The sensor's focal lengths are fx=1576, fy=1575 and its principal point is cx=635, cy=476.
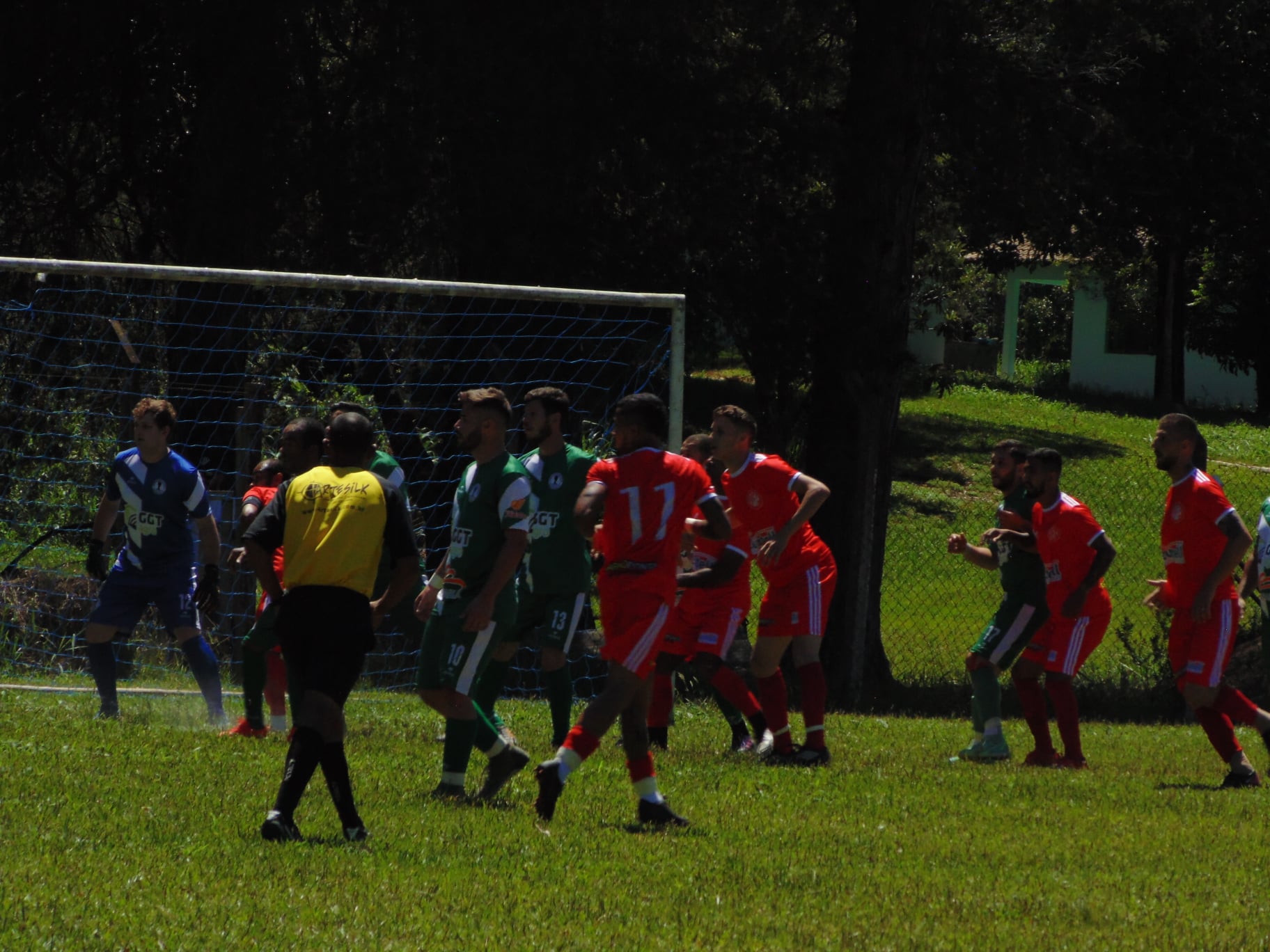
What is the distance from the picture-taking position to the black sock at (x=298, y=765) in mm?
5902

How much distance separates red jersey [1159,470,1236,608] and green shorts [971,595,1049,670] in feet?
3.09

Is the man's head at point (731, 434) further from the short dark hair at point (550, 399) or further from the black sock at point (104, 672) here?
the black sock at point (104, 672)

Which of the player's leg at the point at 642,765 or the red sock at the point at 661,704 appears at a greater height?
the player's leg at the point at 642,765

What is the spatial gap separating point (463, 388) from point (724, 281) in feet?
15.1

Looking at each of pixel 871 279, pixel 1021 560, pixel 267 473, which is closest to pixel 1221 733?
pixel 1021 560

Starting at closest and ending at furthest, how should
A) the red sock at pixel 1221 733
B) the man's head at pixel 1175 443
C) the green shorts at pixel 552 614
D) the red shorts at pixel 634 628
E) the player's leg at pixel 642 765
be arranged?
1. the red shorts at pixel 634 628
2. the player's leg at pixel 642 765
3. the green shorts at pixel 552 614
4. the man's head at pixel 1175 443
5. the red sock at pixel 1221 733

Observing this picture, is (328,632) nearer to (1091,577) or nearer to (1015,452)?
(1091,577)

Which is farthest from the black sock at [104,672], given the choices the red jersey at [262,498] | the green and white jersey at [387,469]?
the green and white jersey at [387,469]

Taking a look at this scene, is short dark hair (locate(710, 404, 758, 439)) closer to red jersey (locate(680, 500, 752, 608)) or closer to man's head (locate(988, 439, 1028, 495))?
red jersey (locate(680, 500, 752, 608))

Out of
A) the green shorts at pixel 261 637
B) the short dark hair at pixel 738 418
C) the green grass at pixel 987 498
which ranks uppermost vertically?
the short dark hair at pixel 738 418

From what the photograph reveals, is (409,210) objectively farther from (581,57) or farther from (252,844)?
(252,844)

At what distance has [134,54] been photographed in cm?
1567

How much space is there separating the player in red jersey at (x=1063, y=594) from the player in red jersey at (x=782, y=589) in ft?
4.23

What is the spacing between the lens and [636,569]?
6680mm
